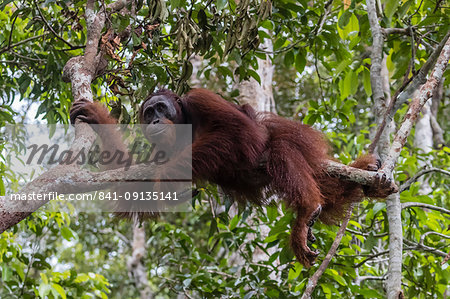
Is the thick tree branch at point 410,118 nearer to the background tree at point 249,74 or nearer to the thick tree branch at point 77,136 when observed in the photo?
the background tree at point 249,74

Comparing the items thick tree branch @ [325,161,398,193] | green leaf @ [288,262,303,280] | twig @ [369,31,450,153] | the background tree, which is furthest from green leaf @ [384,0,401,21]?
green leaf @ [288,262,303,280]

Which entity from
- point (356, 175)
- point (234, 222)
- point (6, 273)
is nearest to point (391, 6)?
point (356, 175)

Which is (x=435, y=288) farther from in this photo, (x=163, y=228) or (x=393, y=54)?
(x=163, y=228)

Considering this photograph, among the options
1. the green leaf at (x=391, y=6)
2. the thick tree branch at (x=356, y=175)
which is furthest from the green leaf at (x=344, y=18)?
the thick tree branch at (x=356, y=175)

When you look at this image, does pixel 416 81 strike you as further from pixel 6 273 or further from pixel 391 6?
pixel 6 273

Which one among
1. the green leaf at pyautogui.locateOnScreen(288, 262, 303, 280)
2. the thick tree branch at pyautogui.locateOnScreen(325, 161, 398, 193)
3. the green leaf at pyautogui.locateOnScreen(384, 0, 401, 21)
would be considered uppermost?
the green leaf at pyautogui.locateOnScreen(384, 0, 401, 21)

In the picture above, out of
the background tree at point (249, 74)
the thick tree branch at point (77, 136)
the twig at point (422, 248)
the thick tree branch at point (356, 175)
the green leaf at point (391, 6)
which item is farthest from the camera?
the twig at point (422, 248)

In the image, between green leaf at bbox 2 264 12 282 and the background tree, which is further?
green leaf at bbox 2 264 12 282

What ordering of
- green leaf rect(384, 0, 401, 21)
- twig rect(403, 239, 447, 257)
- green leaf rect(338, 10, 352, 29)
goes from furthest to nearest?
green leaf rect(338, 10, 352, 29) → twig rect(403, 239, 447, 257) → green leaf rect(384, 0, 401, 21)

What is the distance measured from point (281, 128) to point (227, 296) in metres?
1.71

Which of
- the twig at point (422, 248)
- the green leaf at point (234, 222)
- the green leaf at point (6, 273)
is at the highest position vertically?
the green leaf at point (234, 222)

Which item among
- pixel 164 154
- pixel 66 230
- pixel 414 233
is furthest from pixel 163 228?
pixel 414 233

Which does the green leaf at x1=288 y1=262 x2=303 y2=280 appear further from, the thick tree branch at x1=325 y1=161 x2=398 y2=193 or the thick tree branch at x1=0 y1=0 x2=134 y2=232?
the thick tree branch at x1=0 y1=0 x2=134 y2=232

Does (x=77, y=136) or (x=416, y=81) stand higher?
(x=416, y=81)
